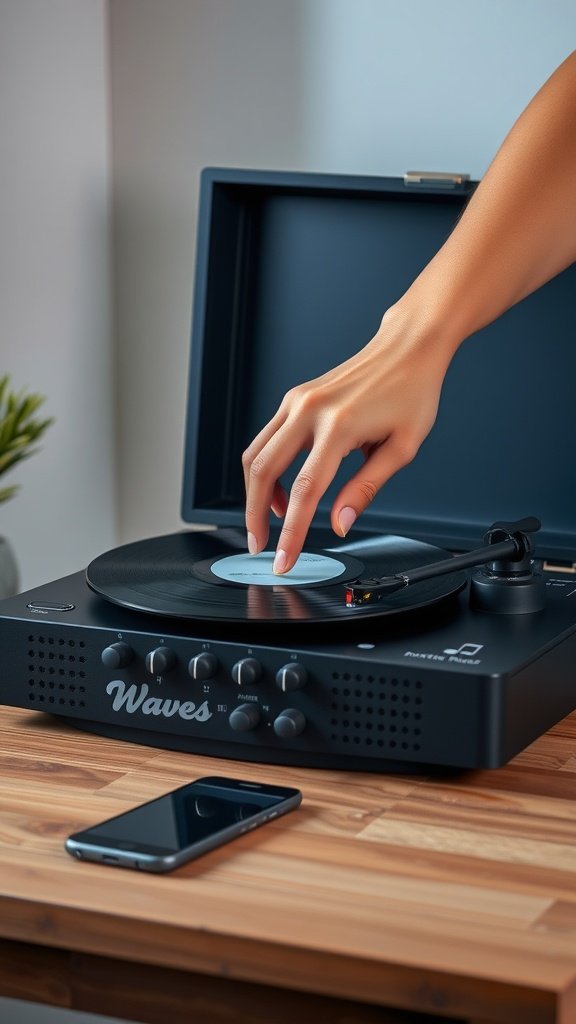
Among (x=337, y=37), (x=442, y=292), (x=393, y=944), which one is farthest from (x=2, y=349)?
(x=393, y=944)

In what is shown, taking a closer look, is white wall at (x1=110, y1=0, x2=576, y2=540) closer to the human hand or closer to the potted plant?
the potted plant

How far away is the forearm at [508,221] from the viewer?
114 cm

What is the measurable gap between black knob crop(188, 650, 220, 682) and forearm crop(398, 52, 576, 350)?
1.19ft

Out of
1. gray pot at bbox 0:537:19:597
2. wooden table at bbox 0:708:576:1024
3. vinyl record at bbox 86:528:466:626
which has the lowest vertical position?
wooden table at bbox 0:708:576:1024

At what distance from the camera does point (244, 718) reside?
0.97 m

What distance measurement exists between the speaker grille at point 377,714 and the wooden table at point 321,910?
0.04 metres

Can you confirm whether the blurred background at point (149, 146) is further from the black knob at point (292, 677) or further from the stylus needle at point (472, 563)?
the black knob at point (292, 677)

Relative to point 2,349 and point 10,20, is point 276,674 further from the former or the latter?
point 10,20

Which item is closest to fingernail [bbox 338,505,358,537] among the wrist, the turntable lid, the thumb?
the thumb

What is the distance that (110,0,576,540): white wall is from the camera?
1.63m

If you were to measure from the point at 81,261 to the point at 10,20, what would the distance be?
33cm

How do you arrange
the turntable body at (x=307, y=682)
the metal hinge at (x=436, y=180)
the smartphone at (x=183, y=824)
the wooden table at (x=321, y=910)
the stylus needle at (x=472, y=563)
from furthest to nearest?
the metal hinge at (x=436, y=180)
the stylus needle at (x=472, y=563)
the turntable body at (x=307, y=682)
the smartphone at (x=183, y=824)
the wooden table at (x=321, y=910)

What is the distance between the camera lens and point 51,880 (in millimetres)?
792

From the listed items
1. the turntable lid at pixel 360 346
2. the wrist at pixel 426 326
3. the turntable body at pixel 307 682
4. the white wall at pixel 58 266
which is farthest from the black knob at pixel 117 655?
the white wall at pixel 58 266
